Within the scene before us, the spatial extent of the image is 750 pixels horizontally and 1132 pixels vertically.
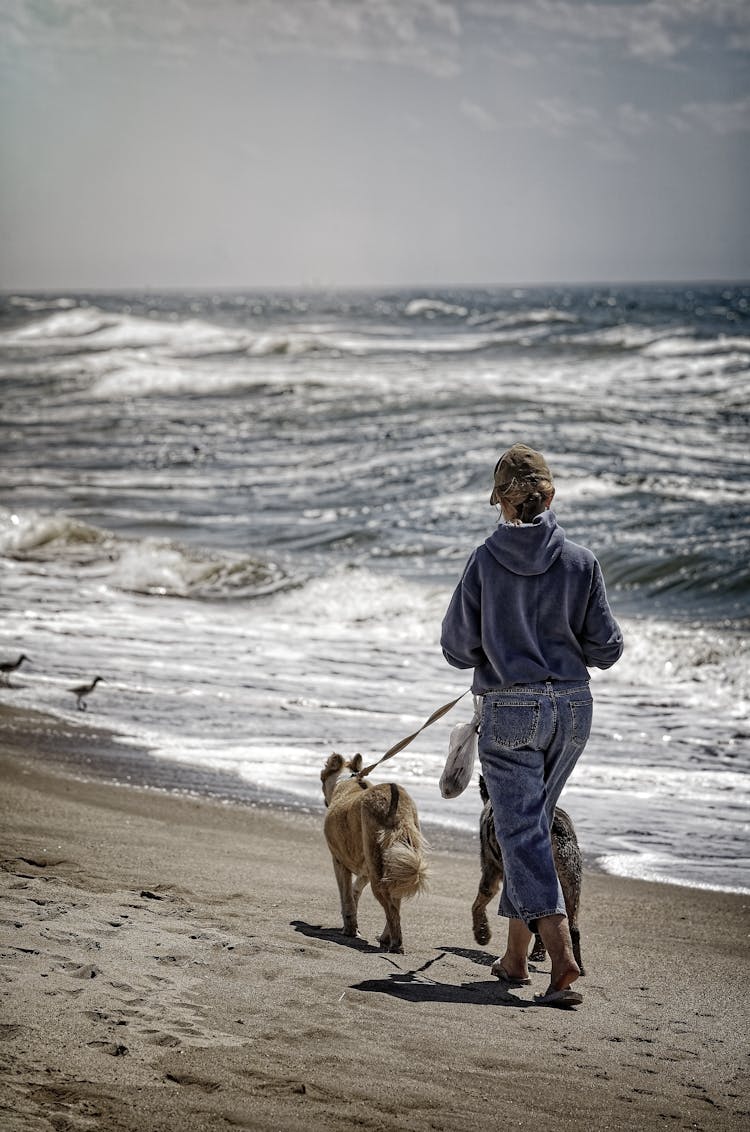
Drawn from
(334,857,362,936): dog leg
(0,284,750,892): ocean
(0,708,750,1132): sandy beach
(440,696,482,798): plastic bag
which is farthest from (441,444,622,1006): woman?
(0,284,750,892): ocean

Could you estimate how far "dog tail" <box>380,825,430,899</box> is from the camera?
13.8ft

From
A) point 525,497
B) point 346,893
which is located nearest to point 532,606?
point 525,497

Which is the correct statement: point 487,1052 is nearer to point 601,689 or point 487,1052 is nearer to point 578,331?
point 601,689

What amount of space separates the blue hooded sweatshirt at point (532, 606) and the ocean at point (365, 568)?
8.17 feet

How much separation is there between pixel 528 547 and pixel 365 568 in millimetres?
10058

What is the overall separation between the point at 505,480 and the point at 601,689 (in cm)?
561

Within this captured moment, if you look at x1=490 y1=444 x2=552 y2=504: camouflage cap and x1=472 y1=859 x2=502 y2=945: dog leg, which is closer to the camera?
x1=490 y1=444 x2=552 y2=504: camouflage cap

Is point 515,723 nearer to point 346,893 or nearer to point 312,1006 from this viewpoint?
point 312,1006

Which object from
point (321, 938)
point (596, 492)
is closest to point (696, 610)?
point (596, 492)

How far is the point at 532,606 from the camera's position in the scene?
3715mm

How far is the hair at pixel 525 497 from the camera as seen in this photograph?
3.73 metres

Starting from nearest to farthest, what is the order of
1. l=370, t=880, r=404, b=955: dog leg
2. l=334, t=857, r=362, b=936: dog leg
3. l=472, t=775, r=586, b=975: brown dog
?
l=472, t=775, r=586, b=975: brown dog < l=370, t=880, r=404, b=955: dog leg < l=334, t=857, r=362, b=936: dog leg

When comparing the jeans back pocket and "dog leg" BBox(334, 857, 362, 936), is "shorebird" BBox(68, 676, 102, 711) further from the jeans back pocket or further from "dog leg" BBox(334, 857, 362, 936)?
the jeans back pocket

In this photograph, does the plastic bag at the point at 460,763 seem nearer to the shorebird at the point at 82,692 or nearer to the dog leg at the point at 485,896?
the dog leg at the point at 485,896
